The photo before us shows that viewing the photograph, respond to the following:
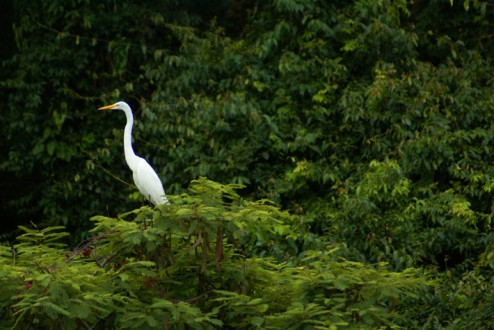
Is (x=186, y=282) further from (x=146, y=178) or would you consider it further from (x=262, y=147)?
(x=262, y=147)

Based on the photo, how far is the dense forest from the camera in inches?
184

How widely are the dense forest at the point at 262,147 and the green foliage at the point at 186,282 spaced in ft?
0.04

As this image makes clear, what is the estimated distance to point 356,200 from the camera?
7562 mm

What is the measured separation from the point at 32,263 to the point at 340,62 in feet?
17.0

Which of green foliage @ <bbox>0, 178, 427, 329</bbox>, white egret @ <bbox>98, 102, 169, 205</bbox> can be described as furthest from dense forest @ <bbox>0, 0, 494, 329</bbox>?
white egret @ <bbox>98, 102, 169, 205</bbox>

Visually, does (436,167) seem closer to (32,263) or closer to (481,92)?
(481,92)

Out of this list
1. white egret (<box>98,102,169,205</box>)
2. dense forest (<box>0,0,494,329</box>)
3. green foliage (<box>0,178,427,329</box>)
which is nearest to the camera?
green foliage (<box>0,178,427,329</box>)

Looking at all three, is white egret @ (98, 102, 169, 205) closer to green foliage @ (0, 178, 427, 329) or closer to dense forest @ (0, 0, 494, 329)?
dense forest @ (0, 0, 494, 329)

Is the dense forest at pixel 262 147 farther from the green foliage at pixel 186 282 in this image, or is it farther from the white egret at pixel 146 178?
the white egret at pixel 146 178

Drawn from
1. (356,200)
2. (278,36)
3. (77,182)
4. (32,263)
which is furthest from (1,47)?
→ (32,263)

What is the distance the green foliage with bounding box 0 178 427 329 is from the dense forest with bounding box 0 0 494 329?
1cm

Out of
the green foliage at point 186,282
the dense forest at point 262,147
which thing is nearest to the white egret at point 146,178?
the dense forest at point 262,147

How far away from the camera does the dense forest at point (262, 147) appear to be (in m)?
4.67

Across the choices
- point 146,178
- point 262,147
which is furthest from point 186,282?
point 262,147
